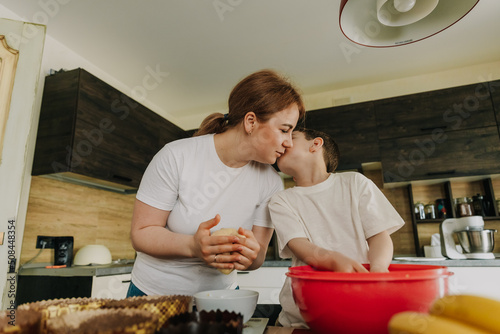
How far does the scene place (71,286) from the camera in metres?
1.92

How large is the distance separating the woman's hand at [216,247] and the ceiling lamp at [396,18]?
0.68 m

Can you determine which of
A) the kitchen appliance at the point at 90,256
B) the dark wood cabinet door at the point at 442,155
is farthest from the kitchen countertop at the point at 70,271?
the dark wood cabinet door at the point at 442,155

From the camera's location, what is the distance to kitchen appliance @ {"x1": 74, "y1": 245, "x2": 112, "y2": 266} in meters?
2.23

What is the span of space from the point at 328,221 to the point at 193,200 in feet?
1.37

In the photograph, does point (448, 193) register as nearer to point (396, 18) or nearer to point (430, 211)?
point (430, 211)

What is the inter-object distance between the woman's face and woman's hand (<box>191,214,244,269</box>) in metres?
0.36

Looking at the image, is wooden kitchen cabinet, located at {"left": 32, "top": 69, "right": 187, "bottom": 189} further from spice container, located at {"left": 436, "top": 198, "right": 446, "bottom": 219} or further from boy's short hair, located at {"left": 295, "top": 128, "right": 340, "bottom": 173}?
spice container, located at {"left": 436, "top": 198, "right": 446, "bottom": 219}

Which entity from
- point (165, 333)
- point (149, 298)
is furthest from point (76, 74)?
point (165, 333)

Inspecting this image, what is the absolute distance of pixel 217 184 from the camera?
1.05m

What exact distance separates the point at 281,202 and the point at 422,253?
2368 millimetres

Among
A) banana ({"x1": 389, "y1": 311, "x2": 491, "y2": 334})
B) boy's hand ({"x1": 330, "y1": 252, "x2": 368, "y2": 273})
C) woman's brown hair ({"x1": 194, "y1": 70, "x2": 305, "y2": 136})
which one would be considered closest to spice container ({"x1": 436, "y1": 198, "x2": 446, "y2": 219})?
woman's brown hair ({"x1": 194, "y1": 70, "x2": 305, "y2": 136})

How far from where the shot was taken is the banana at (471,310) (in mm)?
386

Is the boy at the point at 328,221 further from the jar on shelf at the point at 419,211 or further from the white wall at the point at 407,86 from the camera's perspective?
the white wall at the point at 407,86

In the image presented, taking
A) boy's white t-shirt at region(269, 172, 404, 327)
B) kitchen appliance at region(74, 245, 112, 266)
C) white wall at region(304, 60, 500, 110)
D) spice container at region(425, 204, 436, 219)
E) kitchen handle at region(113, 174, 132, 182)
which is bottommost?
kitchen appliance at region(74, 245, 112, 266)
